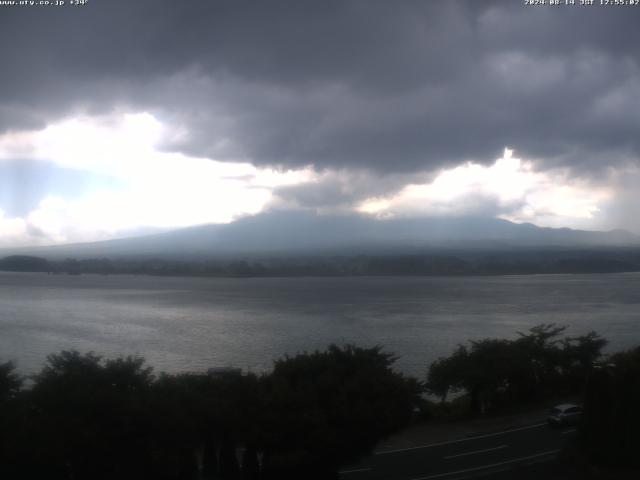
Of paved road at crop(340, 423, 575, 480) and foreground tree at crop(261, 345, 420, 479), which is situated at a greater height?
foreground tree at crop(261, 345, 420, 479)

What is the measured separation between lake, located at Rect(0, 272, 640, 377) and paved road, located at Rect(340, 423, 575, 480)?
237 inches

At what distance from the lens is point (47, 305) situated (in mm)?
24703

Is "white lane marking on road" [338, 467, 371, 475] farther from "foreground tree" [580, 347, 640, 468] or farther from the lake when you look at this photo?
the lake

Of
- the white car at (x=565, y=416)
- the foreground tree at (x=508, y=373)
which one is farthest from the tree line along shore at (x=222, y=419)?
the foreground tree at (x=508, y=373)

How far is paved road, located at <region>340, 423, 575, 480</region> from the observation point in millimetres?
5016

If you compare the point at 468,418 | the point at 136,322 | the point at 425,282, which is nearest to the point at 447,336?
the point at 468,418

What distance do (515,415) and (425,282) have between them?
104ft

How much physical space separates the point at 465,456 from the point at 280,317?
15.7m

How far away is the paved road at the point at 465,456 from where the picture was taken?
502 centimetres

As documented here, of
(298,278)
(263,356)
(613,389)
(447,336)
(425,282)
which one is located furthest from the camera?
(298,278)

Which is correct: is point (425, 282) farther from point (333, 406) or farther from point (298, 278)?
point (333, 406)

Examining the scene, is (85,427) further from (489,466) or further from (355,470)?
(489,466)

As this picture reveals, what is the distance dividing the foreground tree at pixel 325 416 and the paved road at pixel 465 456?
528 millimetres

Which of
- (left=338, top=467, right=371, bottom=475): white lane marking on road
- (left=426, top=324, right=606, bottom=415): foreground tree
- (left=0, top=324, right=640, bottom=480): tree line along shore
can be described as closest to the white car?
(left=0, top=324, right=640, bottom=480): tree line along shore
